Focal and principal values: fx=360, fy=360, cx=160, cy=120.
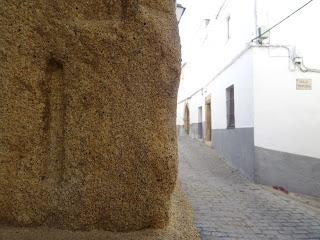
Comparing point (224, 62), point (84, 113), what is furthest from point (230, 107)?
point (84, 113)

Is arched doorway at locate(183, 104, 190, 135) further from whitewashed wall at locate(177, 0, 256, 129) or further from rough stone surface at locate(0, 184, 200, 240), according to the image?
rough stone surface at locate(0, 184, 200, 240)

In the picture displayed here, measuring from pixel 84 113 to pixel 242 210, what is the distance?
3858 mm

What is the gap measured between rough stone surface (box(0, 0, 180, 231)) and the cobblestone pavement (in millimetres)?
2148

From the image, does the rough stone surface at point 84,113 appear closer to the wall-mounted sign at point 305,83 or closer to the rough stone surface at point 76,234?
the rough stone surface at point 76,234

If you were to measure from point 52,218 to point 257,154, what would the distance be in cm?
612

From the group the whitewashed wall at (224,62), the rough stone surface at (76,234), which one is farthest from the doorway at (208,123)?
the rough stone surface at (76,234)

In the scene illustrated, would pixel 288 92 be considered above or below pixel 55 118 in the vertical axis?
above

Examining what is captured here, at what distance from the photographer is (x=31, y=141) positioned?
7.38 feet

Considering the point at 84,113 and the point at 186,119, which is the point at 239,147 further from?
the point at 186,119

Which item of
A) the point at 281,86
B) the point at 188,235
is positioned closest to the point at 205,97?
Result: the point at 281,86

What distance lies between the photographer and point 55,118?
229 cm

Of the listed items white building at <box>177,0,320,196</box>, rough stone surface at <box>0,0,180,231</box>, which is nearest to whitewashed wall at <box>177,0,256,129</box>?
white building at <box>177,0,320,196</box>

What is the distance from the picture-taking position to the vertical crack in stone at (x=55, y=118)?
2281mm

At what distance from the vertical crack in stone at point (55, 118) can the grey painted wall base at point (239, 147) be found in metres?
6.14
